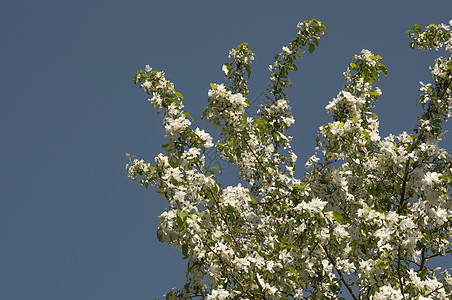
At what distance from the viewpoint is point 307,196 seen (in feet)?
21.3

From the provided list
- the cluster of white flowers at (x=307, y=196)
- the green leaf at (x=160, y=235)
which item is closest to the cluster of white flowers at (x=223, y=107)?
the cluster of white flowers at (x=307, y=196)

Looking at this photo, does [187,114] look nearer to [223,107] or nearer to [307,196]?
[223,107]

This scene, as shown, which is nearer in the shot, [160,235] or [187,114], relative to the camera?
[160,235]

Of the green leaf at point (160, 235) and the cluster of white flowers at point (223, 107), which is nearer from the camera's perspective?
the green leaf at point (160, 235)

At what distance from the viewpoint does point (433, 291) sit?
5.27 meters

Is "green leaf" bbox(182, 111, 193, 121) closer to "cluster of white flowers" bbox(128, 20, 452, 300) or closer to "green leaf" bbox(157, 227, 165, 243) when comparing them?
"cluster of white flowers" bbox(128, 20, 452, 300)

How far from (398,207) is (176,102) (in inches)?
141

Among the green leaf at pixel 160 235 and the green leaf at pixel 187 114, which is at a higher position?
the green leaf at pixel 187 114

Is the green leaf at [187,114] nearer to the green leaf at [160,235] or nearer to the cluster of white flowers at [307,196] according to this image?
the cluster of white flowers at [307,196]

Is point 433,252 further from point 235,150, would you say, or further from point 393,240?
point 235,150

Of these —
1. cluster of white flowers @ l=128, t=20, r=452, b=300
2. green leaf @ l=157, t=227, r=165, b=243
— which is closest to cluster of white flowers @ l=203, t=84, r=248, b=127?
cluster of white flowers @ l=128, t=20, r=452, b=300

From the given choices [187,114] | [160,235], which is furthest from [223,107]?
[160,235]

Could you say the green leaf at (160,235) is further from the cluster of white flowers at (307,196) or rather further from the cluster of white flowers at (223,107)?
the cluster of white flowers at (223,107)

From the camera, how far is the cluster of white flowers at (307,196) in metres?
5.04
